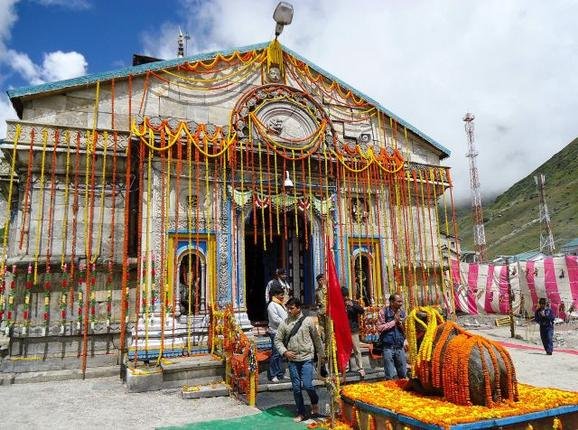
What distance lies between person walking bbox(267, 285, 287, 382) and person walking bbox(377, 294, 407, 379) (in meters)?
2.00

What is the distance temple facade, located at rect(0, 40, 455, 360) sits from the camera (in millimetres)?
10258

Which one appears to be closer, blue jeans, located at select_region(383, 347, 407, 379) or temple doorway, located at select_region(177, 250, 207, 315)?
blue jeans, located at select_region(383, 347, 407, 379)

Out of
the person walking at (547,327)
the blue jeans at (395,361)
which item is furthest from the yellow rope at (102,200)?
the person walking at (547,327)

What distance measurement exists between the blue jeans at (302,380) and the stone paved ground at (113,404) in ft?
2.93

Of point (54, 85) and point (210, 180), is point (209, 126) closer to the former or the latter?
point (210, 180)

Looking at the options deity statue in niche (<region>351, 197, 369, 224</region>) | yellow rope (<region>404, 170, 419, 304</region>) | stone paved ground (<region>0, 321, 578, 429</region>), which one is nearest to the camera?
stone paved ground (<region>0, 321, 578, 429</region>)

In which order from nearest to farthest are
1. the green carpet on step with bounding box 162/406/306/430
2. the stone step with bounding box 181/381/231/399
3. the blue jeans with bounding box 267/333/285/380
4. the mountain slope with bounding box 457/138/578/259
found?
the green carpet on step with bounding box 162/406/306/430, the stone step with bounding box 181/381/231/399, the blue jeans with bounding box 267/333/285/380, the mountain slope with bounding box 457/138/578/259

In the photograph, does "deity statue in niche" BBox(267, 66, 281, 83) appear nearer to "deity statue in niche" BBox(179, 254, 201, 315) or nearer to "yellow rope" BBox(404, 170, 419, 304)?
"yellow rope" BBox(404, 170, 419, 304)

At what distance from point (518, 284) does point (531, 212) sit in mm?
76169

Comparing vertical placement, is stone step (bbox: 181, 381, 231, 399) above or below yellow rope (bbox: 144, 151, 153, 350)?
below

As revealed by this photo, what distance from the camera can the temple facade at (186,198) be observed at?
33.7 feet

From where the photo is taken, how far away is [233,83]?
1284 cm

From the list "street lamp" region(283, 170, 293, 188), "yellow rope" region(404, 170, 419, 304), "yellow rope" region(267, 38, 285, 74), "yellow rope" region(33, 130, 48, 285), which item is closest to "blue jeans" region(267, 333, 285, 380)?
"street lamp" region(283, 170, 293, 188)

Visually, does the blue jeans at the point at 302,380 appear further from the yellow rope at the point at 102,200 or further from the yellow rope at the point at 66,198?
the yellow rope at the point at 66,198
